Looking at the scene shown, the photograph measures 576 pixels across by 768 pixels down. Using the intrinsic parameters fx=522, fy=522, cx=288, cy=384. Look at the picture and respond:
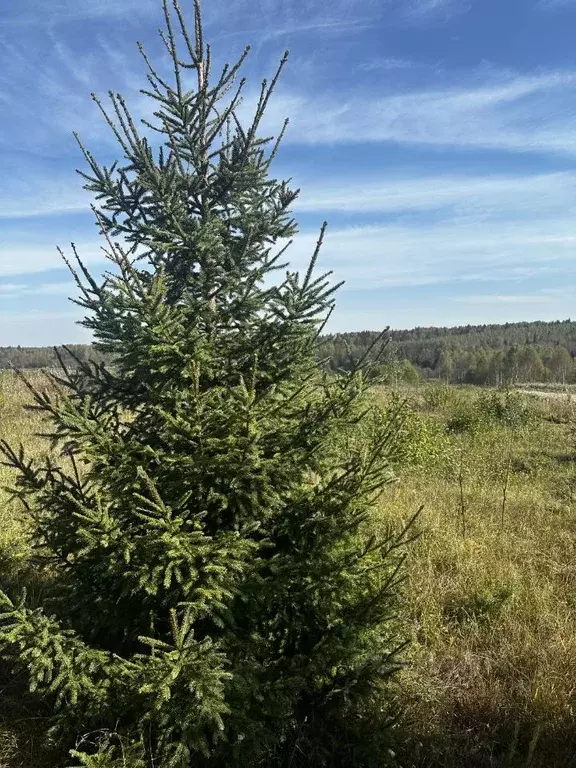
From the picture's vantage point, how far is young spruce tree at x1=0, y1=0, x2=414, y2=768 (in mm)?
2666

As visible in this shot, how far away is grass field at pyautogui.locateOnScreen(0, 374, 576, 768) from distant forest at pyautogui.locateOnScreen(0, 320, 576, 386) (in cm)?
87

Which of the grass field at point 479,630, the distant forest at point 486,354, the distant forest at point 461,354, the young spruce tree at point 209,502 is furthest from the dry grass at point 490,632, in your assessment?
the distant forest at point 486,354

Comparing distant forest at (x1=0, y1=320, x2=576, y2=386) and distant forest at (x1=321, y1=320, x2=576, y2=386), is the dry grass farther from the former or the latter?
distant forest at (x1=321, y1=320, x2=576, y2=386)

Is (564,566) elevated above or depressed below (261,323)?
below

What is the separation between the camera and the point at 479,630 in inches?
170

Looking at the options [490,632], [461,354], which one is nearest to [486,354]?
[461,354]

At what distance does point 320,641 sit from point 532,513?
5.39 m

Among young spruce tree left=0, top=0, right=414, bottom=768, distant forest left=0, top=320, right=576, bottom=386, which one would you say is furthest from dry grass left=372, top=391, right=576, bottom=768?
distant forest left=0, top=320, right=576, bottom=386

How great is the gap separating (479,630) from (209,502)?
9.23ft

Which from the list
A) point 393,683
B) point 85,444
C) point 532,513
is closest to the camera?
point 85,444

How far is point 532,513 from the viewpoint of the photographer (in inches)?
287

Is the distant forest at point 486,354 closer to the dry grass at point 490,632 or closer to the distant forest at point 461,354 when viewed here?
the distant forest at point 461,354

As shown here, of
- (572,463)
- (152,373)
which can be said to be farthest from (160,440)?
(572,463)

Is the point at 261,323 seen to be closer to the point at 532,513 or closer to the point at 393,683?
the point at 393,683
